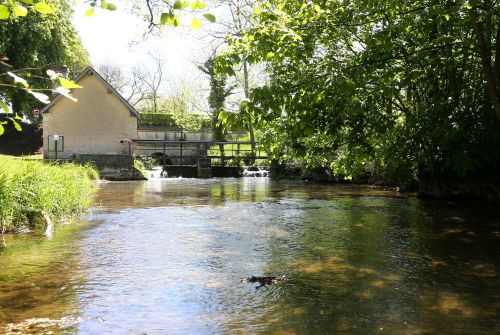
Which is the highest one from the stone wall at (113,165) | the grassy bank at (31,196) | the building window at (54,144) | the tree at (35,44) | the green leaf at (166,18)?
the tree at (35,44)

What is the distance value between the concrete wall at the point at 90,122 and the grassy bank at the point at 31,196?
2267 centimetres

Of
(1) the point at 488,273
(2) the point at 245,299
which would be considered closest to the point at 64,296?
(2) the point at 245,299

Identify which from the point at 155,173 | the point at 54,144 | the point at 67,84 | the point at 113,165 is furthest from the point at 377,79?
the point at 54,144

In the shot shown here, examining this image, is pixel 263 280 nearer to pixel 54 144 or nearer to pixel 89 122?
pixel 89 122

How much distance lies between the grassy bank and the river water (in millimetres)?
557

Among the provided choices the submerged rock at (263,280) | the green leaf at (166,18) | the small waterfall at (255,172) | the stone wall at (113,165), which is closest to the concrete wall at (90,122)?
the stone wall at (113,165)

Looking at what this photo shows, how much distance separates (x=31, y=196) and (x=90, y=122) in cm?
2507

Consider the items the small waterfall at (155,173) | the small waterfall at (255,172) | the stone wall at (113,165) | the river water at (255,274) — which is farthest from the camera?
the small waterfall at (255,172)

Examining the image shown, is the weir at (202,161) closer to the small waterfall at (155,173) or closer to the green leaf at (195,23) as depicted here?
the small waterfall at (155,173)

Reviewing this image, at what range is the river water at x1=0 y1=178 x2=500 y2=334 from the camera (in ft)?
15.6

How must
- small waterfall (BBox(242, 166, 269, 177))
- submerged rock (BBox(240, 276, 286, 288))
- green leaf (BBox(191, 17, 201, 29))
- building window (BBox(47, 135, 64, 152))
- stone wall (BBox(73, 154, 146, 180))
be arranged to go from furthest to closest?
1. building window (BBox(47, 135, 64, 152))
2. small waterfall (BBox(242, 166, 269, 177))
3. stone wall (BBox(73, 154, 146, 180))
4. submerged rock (BBox(240, 276, 286, 288))
5. green leaf (BBox(191, 17, 201, 29))

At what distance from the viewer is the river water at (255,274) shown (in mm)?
4758

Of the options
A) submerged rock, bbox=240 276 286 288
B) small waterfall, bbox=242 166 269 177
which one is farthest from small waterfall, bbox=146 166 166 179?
submerged rock, bbox=240 276 286 288

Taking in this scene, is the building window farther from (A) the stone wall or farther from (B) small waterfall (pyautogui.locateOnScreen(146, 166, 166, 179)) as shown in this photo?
(B) small waterfall (pyautogui.locateOnScreen(146, 166, 166, 179))
